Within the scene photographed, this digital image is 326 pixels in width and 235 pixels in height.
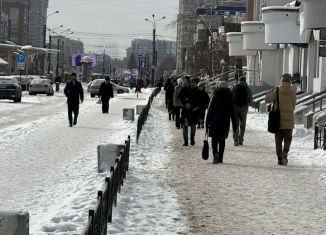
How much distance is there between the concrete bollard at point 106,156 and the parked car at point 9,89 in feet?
98.1

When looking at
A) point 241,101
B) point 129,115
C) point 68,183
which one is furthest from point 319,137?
point 129,115

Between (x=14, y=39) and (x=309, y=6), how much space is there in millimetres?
145297

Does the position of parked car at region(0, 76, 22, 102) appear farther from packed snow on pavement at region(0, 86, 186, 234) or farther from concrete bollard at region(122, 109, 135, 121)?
packed snow on pavement at region(0, 86, 186, 234)

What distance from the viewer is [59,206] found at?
942cm

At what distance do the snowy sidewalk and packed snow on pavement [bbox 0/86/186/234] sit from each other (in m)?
0.40

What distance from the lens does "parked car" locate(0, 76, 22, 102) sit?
41625 mm

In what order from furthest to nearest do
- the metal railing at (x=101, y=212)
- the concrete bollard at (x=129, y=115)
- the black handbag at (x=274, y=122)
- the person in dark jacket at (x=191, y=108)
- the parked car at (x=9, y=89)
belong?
the parked car at (x=9, y=89) → the concrete bollard at (x=129, y=115) → the person in dark jacket at (x=191, y=108) → the black handbag at (x=274, y=122) → the metal railing at (x=101, y=212)

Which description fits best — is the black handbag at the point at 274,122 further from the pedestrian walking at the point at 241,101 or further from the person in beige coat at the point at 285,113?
the pedestrian walking at the point at 241,101

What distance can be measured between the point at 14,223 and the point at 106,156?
661cm

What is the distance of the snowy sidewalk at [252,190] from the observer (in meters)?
8.75

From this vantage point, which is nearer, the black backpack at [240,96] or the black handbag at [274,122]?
the black handbag at [274,122]

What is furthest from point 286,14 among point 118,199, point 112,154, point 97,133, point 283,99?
point 118,199

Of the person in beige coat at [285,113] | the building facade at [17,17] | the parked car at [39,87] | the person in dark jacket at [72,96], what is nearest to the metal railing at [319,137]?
the person in beige coat at [285,113]

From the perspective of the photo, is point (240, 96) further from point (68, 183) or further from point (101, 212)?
point (101, 212)
